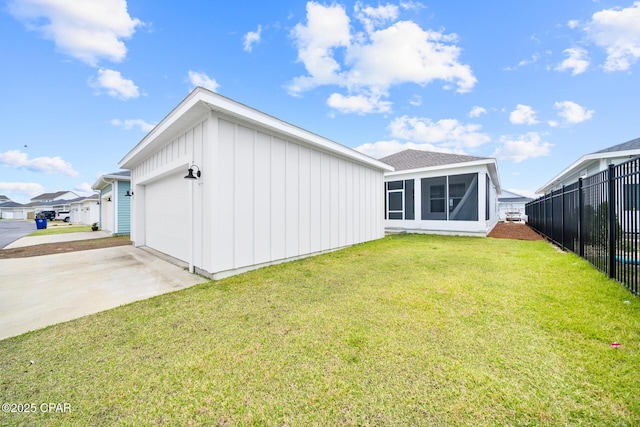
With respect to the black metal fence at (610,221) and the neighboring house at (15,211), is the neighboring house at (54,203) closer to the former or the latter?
the neighboring house at (15,211)

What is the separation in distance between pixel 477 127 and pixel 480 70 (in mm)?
5712

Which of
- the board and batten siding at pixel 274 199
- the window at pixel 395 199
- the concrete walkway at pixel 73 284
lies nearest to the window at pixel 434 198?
the window at pixel 395 199

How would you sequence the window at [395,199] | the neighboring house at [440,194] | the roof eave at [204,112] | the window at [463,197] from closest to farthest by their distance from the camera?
the roof eave at [204,112] → the neighboring house at [440,194] → the window at [463,197] → the window at [395,199]

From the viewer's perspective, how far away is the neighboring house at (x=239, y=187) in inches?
177

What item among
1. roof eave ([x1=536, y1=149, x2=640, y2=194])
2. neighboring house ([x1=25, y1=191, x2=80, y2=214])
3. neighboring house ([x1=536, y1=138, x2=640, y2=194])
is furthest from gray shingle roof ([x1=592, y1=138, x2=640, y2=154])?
neighboring house ([x1=25, y1=191, x2=80, y2=214])

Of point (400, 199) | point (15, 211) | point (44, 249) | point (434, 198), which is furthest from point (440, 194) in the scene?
point (15, 211)

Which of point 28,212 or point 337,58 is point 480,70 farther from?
point 28,212

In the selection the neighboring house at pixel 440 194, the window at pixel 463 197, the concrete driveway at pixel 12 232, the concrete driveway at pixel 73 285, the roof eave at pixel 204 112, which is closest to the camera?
the concrete driveway at pixel 73 285

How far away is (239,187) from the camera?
15.8ft

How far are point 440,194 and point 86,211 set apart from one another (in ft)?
105

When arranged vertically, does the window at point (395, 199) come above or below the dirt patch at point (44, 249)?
above

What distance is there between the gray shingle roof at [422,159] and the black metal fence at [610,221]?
16.6ft

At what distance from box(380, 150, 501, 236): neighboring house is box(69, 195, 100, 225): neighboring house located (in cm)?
2428

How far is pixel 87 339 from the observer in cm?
246
